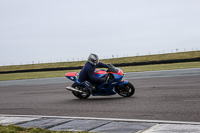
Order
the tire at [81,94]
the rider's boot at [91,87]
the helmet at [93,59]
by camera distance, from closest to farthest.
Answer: the helmet at [93,59] < the rider's boot at [91,87] < the tire at [81,94]

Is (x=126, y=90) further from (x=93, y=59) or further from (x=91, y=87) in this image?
(x=93, y=59)

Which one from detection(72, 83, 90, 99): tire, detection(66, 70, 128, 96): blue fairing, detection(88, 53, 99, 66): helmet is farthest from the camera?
detection(72, 83, 90, 99): tire

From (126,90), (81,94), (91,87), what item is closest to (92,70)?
(91,87)

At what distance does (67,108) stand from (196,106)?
11.8ft

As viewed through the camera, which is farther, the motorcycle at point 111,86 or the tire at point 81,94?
the tire at point 81,94

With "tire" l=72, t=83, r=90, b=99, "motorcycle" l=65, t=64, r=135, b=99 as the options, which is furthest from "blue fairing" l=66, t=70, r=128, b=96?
"tire" l=72, t=83, r=90, b=99

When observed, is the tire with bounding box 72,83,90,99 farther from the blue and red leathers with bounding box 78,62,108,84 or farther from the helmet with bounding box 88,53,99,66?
the helmet with bounding box 88,53,99,66

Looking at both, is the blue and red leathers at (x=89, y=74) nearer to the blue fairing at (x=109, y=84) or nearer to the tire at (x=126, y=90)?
the blue fairing at (x=109, y=84)

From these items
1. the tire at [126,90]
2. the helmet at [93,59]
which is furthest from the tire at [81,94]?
the tire at [126,90]

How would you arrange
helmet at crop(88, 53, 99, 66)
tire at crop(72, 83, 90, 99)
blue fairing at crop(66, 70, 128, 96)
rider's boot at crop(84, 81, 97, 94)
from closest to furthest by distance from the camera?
blue fairing at crop(66, 70, 128, 96), helmet at crop(88, 53, 99, 66), rider's boot at crop(84, 81, 97, 94), tire at crop(72, 83, 90, 99)

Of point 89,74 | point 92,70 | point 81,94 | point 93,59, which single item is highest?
point 93,59

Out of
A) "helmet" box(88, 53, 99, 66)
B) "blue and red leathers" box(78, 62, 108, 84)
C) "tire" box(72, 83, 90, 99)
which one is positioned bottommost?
"tire" box(72, 83, 90, 99)

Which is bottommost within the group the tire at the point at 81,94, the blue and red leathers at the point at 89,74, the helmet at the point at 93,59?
the tire at the point at 81,94

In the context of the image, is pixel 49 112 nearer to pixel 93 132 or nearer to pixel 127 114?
pixel 127 114
